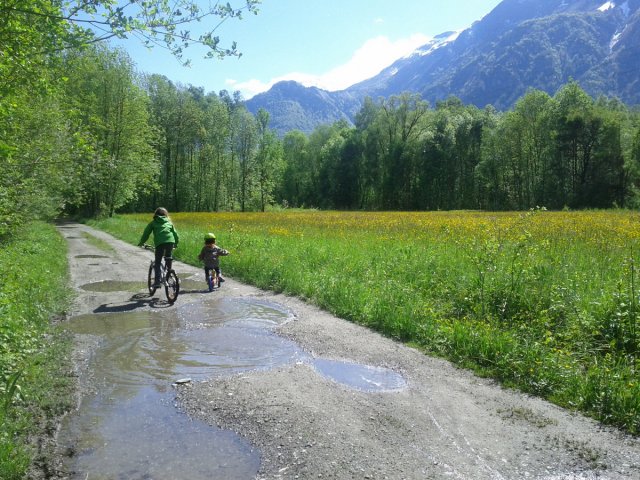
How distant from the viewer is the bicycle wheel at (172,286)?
10289 millimetres

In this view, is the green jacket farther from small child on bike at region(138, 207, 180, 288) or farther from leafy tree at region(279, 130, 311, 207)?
leafy tree at region(279, 130, 311, 207)

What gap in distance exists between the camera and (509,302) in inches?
330

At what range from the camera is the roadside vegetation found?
4012 millimetres

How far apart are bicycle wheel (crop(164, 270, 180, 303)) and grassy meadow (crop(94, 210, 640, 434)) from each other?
8.71 feet

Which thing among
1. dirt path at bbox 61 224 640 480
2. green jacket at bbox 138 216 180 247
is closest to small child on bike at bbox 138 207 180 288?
green jacket at bbox 138 216 180 247

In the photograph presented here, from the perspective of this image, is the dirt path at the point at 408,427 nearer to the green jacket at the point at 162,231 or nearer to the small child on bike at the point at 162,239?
the small child on bike at the point at 162,239

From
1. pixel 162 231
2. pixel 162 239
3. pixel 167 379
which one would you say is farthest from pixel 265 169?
pixel 167 379

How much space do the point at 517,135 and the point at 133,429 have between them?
64923 millimetres

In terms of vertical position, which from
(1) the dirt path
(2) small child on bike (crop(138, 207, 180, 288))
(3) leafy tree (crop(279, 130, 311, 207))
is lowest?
(1) the dirt path

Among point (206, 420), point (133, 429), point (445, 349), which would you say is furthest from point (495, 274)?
point (133, 429)

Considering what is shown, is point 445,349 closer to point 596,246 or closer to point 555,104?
point 596,246

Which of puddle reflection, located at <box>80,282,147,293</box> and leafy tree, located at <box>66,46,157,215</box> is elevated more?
leafy tree, located at <box>66,46,157,215</box>

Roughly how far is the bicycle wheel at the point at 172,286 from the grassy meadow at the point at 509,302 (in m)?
2.65

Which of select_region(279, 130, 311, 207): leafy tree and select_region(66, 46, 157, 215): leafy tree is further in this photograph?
select_region(279, 130, 311, 207): leafy tree
